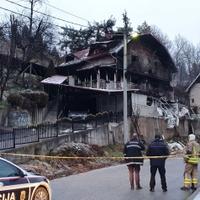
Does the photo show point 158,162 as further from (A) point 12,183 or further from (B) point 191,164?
(A) point 12,183

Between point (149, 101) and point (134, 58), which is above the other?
point (134, 58)

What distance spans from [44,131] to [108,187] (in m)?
11.6

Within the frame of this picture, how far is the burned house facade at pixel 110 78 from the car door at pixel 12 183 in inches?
1294

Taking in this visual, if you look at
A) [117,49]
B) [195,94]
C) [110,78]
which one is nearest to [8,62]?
[110,78]

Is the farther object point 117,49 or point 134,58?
point 134,58

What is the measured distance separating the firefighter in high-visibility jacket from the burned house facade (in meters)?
27.1

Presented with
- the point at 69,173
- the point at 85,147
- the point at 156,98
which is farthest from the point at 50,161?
the point at 156,98

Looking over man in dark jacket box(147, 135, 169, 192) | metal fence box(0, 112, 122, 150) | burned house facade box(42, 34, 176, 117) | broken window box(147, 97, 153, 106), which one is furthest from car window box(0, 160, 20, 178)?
broken window box(147, 97, 153, 106)

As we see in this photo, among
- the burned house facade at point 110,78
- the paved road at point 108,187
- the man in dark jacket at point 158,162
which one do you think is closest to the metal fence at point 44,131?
the paved road at point 108,187

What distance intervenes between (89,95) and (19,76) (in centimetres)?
1151

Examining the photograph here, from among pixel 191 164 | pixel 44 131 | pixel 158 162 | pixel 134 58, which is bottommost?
pixel 191 164

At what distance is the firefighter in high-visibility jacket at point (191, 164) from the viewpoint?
16547 mm

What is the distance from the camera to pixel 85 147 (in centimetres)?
2891

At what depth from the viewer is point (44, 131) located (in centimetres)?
2870
